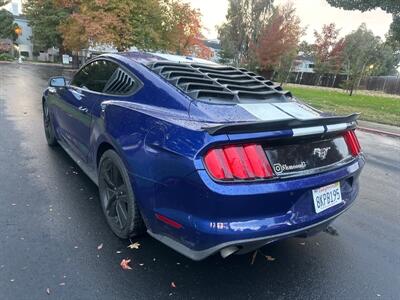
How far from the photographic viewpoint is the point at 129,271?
2.85 m

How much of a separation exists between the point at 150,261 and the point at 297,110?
70.3 inches

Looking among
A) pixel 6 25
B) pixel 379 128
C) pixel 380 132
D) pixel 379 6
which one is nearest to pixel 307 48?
pixel 379 6

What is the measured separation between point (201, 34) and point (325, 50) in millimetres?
24594

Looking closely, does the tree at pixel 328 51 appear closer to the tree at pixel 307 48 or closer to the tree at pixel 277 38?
the tree at pixel 307 48

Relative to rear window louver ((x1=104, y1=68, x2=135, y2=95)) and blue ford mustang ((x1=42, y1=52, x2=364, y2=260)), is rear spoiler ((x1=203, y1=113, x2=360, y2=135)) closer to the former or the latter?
blue ford mustang ((x1=42, y1=52, x2=364, y2=260))

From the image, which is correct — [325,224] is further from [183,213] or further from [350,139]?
[183,213]

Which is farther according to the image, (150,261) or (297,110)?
(297,110)

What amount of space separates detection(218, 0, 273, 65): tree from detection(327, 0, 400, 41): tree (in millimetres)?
27961

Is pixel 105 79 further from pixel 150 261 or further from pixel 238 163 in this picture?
pixel 238 163

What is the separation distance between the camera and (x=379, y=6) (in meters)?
16.4

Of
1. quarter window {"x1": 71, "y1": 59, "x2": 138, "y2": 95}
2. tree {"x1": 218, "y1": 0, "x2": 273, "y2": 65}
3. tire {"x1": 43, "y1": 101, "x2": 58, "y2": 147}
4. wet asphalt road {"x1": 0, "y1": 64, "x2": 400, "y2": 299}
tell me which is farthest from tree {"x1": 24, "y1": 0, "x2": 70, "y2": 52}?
wet asphalt road {"x1": 0, "y1": 64, "x2": 400, "y2": 299}

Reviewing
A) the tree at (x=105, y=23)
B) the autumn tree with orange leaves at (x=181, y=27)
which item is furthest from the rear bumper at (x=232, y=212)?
the autumn tree with orange leaves at (x=181, y=27)

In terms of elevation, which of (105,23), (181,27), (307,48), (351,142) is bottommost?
(351,142)

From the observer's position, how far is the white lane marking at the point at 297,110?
3135mm
